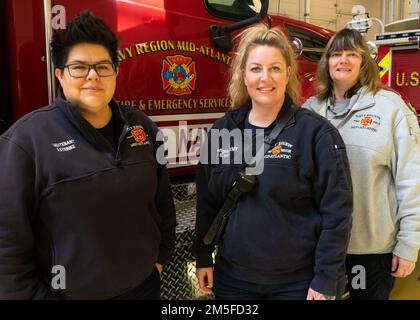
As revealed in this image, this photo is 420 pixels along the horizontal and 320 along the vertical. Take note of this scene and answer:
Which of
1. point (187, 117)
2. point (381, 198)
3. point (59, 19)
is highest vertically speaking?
point (59, 19)

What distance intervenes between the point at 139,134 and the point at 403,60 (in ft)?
13.0

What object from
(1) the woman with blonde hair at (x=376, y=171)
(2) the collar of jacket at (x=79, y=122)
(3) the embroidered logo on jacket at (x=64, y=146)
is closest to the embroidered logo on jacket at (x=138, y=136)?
(2) the collar of jacket at (x=79, y=122)

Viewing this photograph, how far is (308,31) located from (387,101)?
1.97 meters

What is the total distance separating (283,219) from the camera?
5.24 feet

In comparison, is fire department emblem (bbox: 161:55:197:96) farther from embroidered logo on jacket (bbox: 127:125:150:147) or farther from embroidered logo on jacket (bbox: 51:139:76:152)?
embroidered logo on jacket (bbox: 51:139:76:152)

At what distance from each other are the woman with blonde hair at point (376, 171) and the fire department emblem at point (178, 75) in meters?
0.81

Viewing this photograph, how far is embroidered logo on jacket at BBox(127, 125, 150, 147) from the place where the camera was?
1.62 m

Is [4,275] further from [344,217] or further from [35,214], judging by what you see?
[344,217]

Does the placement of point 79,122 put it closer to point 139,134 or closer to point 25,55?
point 139,134

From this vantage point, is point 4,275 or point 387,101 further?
point 387,101

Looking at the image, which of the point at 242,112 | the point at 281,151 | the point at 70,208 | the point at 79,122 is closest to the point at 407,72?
the point at 242,112

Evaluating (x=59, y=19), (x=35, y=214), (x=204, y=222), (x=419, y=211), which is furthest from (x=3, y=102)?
(x=419, y=211)

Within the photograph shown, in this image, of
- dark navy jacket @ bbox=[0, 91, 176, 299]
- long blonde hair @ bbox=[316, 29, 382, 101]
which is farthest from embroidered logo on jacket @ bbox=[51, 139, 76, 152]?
long blonde hair @ bbox=[316, 29, 382, 101]

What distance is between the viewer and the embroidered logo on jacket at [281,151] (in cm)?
161
